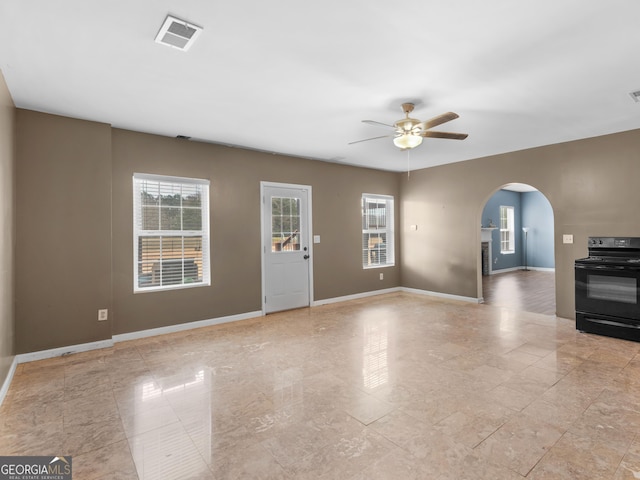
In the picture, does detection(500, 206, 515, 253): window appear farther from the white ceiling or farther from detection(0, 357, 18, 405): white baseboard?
detection(0, 357, 18, 405): white baseboard

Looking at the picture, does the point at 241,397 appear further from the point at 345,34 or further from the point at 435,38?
the point at 435,38

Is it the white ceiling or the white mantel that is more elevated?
the white ceiling

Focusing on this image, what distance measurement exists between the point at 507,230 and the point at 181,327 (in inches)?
387

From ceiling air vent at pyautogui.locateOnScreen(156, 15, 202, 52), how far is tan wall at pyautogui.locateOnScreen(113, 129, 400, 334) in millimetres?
2253

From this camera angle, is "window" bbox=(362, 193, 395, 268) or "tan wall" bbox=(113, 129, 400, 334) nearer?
"tan wall" bbox=(113, 129, 400, 334)

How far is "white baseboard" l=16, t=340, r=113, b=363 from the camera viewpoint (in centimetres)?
339

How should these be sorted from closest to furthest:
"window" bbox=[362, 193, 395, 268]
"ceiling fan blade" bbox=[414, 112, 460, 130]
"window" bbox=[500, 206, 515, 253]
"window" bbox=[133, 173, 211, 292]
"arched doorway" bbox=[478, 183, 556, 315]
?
1. "ceiling fan blade" bbox=[414, 112, 460, 130]
2. "window" bbox=[133, 173, 211, 292]
3. "window" bbox=[362, 193, 395, 268]
4. "arched doorway" bbox=[478, 183, 556, 315]
5. "window" bbox=[500, 206, 515, 253]

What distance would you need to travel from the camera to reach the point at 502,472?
1763mm

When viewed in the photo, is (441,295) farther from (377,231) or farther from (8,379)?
(8,379)

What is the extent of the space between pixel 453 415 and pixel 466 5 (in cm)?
265

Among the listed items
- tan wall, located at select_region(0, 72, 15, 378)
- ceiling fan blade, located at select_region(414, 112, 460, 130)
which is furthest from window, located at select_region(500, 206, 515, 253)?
tan wall, located at select_region(0, 72, 15, 378)

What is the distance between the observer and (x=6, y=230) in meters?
2.92

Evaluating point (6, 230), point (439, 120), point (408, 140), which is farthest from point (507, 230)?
point (6, 230)

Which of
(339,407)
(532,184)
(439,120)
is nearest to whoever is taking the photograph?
(339,407)
